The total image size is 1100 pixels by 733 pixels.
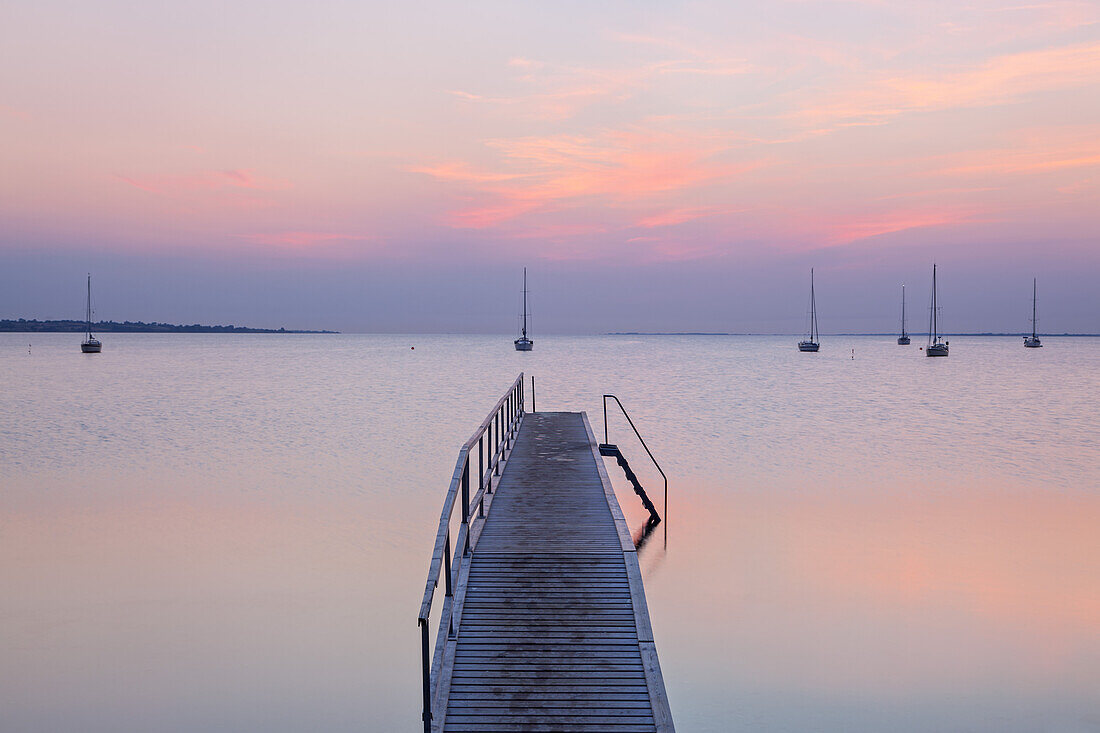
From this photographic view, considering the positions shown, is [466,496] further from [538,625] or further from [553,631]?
[553,631]

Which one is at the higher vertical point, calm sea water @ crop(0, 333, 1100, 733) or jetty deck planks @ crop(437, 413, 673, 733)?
jetty deck planks @ crop(437, 413, 673, 733)

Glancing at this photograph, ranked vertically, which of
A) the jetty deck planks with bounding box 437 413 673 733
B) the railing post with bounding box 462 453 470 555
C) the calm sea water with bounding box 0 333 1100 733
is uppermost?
the railing post with bounding box 462 453 470 555

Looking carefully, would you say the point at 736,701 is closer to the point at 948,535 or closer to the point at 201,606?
the point at 201,606

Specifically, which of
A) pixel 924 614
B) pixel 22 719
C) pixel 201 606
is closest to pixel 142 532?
pixel 201 606

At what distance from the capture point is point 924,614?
1154 cm

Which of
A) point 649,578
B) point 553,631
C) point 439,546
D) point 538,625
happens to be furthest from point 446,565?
point 649,578

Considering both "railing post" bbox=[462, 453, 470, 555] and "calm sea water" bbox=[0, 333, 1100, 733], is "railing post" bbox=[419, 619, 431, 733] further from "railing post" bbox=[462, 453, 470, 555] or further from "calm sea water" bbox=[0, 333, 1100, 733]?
"calm sea water" bbox=[0, 333, 1100, 733]

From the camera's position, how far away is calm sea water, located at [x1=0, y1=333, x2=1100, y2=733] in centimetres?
912

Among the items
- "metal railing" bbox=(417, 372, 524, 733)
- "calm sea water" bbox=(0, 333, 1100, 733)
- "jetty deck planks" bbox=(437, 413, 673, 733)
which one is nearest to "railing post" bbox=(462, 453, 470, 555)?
"metal railing" bbox=(417, 372, 524, 733)

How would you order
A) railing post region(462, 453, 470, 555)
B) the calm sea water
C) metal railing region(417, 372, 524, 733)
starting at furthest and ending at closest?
1. the calm sea water
2. railing post region(462, 453, 470, 555)
3. metal railing region(417, 372, 524, 733)

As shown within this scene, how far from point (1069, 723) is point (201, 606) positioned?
11.8m

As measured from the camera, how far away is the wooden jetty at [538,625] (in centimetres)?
612

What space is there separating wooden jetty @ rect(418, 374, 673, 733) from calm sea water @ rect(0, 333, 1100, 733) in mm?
2141

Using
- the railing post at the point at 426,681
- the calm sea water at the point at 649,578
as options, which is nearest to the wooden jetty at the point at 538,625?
the railing post at the point at 426,681
